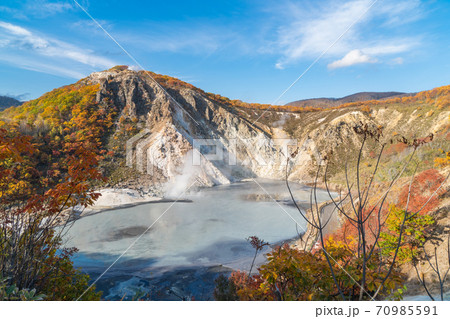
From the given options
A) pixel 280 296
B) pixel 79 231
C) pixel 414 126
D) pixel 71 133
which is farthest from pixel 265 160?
pixel 280 296

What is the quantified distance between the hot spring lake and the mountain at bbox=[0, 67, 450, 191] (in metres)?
5.59

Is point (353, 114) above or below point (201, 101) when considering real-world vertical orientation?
below

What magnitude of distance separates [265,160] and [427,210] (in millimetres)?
34293

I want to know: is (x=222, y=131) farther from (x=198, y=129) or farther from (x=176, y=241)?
(x=176, y=241)

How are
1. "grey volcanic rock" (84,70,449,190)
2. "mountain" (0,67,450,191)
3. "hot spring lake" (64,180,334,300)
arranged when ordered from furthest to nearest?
1. "grey volcanic rock" (84,70,449,190)
2. "mountain" (0,67,450,191)
3. "hot spring lake" (64,180,334,300)

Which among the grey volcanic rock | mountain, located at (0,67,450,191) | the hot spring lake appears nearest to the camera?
the hot spring lake

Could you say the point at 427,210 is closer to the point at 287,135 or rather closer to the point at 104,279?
the point at 104,279

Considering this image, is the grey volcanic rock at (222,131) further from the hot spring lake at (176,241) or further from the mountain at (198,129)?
the hot spring lake at (176,241)

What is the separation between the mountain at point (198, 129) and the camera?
25297 millimetres

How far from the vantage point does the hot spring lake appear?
28.7ft

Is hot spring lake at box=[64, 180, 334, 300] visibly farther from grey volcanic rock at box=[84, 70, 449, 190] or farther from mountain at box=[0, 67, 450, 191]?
grey volcanic rock at box=[84, 70, 449, 190]

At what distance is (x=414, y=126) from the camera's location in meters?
23.0

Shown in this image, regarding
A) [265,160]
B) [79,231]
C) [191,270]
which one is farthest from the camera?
[265,160]

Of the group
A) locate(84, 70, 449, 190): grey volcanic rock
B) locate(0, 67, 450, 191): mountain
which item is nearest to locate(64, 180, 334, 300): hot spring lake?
locate(0, 67, 450, 191): mountain
